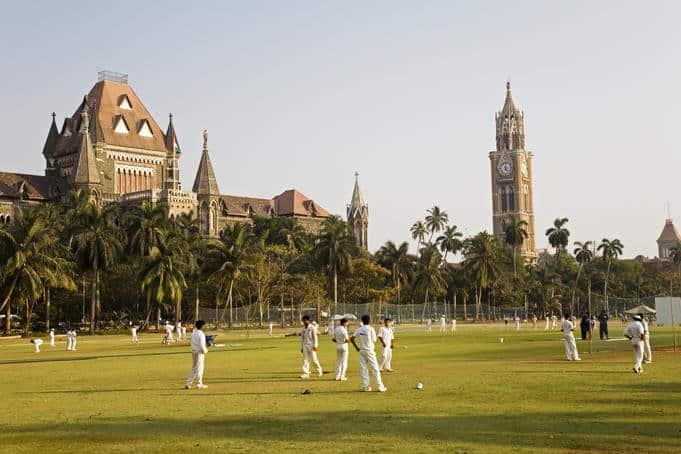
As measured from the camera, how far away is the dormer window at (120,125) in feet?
433

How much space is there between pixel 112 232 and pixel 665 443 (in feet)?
250

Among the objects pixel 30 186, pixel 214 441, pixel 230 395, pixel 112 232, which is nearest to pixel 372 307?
pixel 112 232

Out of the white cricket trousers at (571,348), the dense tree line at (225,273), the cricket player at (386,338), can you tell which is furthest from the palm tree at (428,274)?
the cricket player at (386,338)

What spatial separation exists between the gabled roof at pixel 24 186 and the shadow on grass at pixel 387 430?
110964 millimetres

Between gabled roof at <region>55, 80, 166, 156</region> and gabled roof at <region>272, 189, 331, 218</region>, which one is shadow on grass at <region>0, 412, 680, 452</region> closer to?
gabled roof at <region>55, 80, 166, 156</region>

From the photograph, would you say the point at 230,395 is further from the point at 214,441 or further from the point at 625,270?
the point at 625,270

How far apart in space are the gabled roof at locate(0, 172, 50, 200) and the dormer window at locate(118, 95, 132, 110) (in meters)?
16.8

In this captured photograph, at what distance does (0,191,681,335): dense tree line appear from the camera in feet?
253

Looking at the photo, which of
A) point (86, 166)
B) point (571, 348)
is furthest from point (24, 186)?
point (571, 348)

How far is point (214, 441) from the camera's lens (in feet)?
44.7

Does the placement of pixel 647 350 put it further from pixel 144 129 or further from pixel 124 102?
pixel 124 102

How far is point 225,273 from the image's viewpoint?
278 ft

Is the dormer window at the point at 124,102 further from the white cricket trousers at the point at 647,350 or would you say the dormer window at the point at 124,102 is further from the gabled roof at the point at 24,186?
the white cricket trousers at the point at 647,350

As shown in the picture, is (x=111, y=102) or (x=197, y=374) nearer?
(x=197, y=374)
